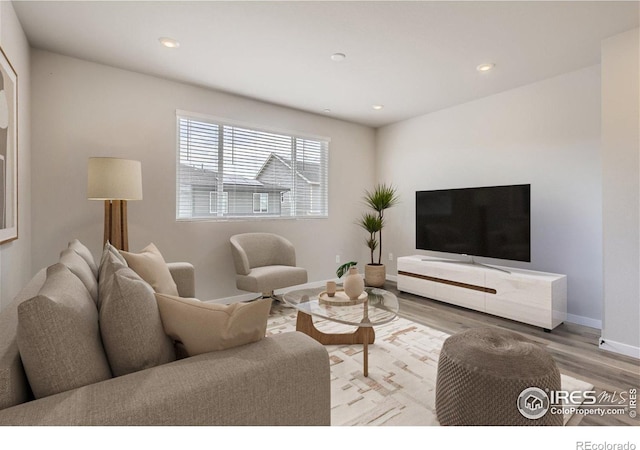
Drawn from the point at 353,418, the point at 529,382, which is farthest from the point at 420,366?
the point at 529,382

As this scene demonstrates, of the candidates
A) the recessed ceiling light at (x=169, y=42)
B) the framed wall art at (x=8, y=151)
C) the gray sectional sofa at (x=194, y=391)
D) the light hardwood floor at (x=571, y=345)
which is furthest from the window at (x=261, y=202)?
the gray sectional sofa at (x=194, y=391)

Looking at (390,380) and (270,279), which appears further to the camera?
(270,279)

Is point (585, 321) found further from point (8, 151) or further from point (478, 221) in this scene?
point (8, 151)

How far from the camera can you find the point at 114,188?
2.59 m

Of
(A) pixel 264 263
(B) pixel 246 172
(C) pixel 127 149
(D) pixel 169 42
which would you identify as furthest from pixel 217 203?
(D) pixel 169 42

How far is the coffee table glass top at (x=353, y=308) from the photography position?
6.72 ft

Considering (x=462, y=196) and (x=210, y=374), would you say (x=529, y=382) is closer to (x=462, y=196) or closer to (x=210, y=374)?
(x=210, y=374)

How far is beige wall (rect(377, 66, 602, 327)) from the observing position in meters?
3.12

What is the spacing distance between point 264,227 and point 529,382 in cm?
328

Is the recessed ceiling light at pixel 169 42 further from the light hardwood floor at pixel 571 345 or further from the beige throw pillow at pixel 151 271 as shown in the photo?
the light hardwood floor at pixel 571 345

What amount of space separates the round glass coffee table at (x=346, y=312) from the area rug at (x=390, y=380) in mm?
95

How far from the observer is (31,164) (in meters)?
2.78

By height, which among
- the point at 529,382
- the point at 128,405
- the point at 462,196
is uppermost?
the point at 462,196

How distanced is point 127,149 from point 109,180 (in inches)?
31.3
